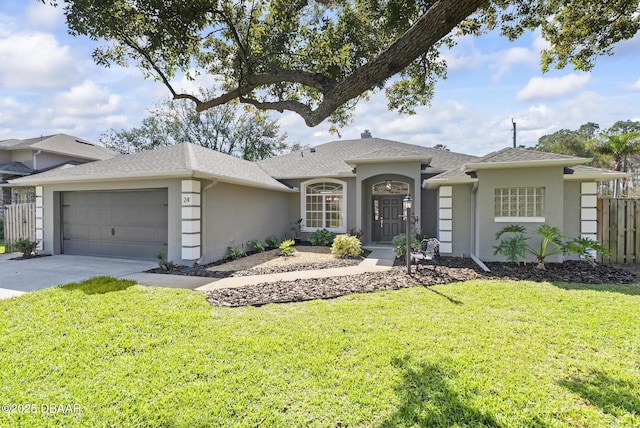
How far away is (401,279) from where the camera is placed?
284 inches

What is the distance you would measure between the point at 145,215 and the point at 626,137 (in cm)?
2314

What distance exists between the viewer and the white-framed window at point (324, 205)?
1445 centimetres

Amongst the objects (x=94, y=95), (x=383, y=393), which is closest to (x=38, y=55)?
(x=94, y=95)

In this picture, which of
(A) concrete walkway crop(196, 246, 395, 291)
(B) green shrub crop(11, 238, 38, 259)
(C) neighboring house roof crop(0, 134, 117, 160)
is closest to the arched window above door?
(A) concrete walkway crop(196, 246, 395, 291)

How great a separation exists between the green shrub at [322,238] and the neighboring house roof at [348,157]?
263 cm

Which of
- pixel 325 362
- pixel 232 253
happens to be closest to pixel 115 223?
pixel 232 253

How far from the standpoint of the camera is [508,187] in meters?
9.19

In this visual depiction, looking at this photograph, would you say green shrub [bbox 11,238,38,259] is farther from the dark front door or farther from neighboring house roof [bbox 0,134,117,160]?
the dark front door

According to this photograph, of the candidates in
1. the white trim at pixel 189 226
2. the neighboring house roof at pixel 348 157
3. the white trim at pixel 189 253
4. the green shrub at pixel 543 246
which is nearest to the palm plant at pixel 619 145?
the neighboring house roof at pixel 348 157

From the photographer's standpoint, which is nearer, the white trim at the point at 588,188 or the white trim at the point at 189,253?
the white trim at the point at 189,253

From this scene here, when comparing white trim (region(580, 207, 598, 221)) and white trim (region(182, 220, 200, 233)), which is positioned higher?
white trim (region(580, 207, 598, 221))

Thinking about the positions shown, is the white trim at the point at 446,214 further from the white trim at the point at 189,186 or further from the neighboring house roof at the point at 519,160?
the white trim at the point at 189,186

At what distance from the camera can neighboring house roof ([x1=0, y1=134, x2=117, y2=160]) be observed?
755 inches

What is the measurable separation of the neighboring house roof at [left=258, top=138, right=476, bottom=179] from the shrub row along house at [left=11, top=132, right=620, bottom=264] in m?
0.13
